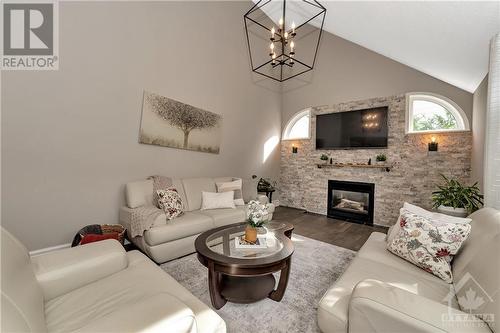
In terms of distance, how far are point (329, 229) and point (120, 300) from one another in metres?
3.52

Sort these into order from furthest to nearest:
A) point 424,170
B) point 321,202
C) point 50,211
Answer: point 321,202 → point 424,170 → point 50,211

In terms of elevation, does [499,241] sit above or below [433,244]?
above

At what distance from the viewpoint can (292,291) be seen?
6.62ft

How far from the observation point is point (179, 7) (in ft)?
11.9

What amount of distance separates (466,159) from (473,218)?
2703mm

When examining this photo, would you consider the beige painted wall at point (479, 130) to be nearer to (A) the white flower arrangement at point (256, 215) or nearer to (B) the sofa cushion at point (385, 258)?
(B) the sofa cushion at point (385, 258)

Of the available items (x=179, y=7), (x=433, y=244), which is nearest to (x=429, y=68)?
(x=433, y=244)

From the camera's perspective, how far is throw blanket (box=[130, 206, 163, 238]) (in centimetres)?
249

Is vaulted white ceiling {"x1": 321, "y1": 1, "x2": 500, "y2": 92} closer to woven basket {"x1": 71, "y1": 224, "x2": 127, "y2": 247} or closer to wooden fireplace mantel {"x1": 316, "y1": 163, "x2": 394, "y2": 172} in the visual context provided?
wooden fireplace mantel {"x1": 316, "y1": 163, "x2": 394, "y2": 172}

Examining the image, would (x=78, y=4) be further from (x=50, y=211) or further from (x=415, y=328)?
(x=415, y=328)

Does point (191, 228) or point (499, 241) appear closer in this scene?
point (499, 241)

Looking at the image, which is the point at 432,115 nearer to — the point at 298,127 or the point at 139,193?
the point at 298,127

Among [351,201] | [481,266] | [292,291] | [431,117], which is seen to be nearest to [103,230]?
[292,291]

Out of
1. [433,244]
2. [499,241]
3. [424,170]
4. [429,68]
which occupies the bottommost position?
[433,244]
